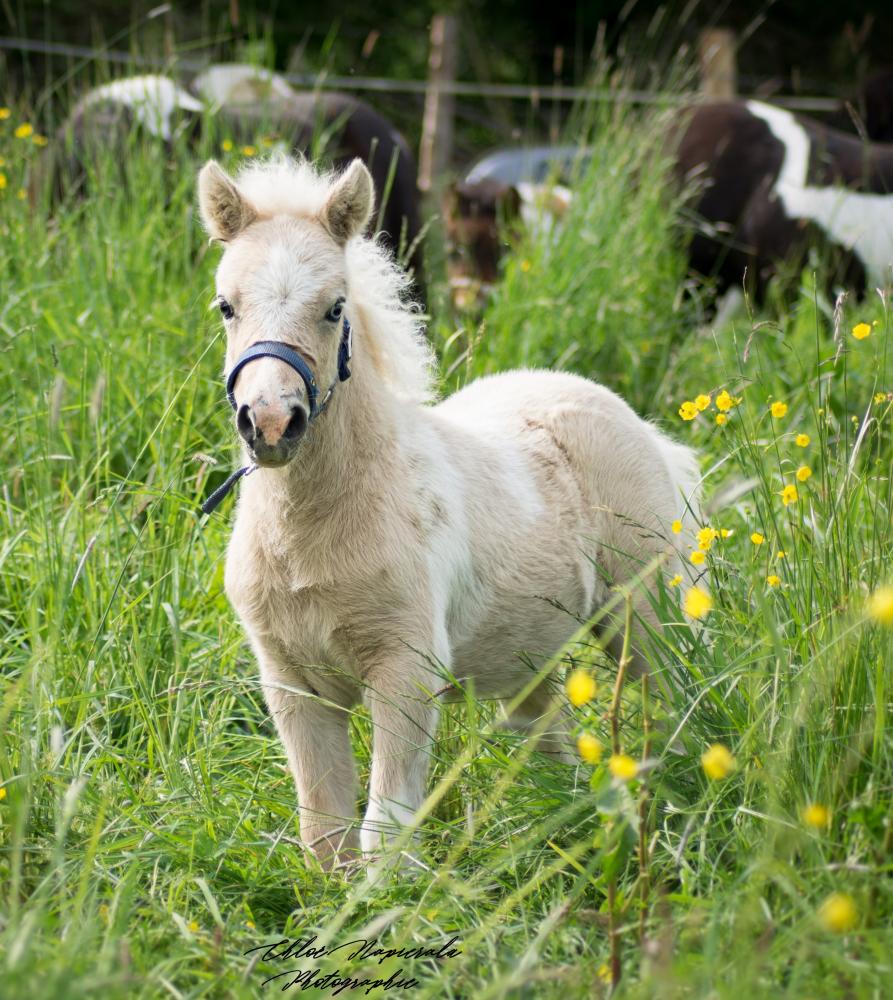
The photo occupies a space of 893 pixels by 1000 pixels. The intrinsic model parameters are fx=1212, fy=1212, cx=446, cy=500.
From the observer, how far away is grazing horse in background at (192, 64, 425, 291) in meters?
5.84

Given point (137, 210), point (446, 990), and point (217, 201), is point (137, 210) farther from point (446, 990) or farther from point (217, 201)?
point (446, 990)

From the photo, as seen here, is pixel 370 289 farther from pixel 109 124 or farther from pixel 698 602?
pixel 109 124

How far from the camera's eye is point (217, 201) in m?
2.84

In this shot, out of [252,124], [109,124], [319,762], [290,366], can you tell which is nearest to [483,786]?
[319,762]

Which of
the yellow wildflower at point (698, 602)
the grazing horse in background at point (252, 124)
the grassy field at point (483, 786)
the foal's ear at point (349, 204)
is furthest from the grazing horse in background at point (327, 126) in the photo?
the yellow wildflower at point (698, 602)

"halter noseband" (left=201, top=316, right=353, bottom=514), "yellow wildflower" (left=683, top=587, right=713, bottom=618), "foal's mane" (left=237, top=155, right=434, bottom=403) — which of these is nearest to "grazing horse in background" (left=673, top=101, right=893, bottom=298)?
"foal's mane" (left=237, top=155, right=434, bottom=403)

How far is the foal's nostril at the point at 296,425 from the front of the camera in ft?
8.15

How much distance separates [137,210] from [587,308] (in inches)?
78.9

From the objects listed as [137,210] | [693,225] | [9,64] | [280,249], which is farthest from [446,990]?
[9,64]

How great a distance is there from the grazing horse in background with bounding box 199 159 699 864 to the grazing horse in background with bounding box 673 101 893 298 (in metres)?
3.81

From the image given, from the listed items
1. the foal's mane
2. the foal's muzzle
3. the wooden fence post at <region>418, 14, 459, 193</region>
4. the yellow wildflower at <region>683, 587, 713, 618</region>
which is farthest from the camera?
the wooden fence post at <region>418, 14, 459, 193</region>

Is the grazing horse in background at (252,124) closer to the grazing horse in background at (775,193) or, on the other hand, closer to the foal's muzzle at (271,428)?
the grazing horse in background at (775,193)

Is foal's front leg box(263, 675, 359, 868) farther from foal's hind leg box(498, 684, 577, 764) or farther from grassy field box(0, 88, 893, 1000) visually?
foal's hind leg box(498, 684, 577, 764)

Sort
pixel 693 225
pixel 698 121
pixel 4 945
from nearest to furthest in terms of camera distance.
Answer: pixel 4 945, pixel 693 225, pixel 698 121
